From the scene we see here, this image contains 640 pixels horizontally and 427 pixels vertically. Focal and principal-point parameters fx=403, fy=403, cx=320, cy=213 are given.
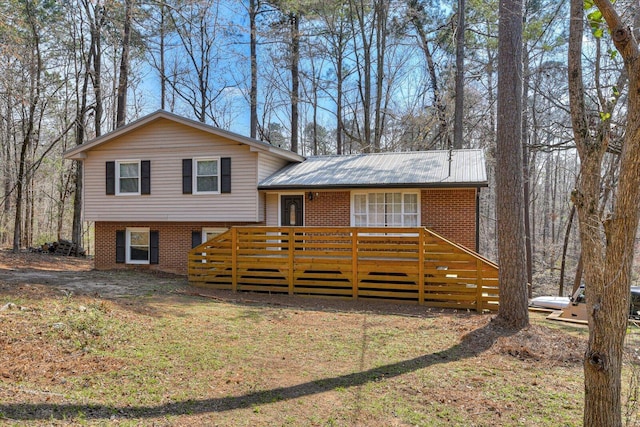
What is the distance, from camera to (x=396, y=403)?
3891mm

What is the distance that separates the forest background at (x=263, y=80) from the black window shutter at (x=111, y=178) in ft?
18.1

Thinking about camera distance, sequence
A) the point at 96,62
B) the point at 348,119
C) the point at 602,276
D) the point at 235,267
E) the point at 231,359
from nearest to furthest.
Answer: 1. the point at 602,276
2. the point at 231,359
3. the point at 235,267
4. the point at 96,62
5. the point at 348,119

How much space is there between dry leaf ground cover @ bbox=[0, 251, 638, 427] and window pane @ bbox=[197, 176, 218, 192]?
6.11 meters

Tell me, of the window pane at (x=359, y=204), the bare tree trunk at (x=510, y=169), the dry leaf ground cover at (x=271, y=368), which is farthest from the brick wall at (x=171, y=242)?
the bare tree trunk at (x=510, y=169)

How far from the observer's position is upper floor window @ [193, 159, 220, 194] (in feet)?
43.5

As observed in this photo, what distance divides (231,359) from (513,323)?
4854 mm

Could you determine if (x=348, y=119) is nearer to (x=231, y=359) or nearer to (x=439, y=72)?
(x=439, y=72)

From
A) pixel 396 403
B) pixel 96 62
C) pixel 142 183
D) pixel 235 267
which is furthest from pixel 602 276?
pixel 96 62

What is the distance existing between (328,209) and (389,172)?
221cm

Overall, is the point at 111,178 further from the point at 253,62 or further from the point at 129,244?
the point at 253,62

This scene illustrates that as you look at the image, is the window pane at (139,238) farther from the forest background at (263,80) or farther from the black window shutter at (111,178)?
the forest background at (263,80)

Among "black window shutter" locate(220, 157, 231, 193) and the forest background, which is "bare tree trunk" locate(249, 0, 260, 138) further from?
"black window shutter" locate(220, 157, 231, 193)

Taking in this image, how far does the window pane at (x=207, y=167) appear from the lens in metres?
13.3

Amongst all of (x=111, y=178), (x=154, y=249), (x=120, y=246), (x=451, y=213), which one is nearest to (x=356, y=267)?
(x=451, y=213)
